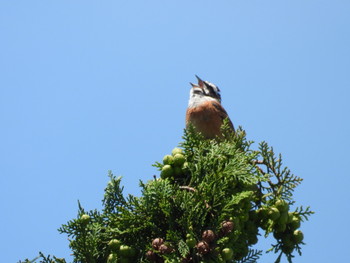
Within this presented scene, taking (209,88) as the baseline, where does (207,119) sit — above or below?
below

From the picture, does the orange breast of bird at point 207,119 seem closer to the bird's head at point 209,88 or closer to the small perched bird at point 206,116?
the small perched bird at point 206,116

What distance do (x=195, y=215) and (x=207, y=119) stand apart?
12.0 feet

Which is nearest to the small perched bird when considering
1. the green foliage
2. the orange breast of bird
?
the orange breast of bird

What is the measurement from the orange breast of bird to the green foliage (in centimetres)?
277

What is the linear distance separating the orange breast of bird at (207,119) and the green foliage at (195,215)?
109 inches

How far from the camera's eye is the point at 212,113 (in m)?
6.27

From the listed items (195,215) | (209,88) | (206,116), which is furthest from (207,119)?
(195,215)

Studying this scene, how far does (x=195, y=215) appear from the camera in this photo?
2.64m

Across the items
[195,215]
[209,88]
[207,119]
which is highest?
[209,88]

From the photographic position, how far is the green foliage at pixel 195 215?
2.58 m

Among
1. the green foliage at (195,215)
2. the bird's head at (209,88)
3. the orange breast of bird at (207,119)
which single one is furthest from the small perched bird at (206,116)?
the green foliage at (195,215)

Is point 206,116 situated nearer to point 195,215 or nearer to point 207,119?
point 207,119

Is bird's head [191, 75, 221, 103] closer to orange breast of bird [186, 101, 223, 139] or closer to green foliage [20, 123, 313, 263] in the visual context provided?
orange breast of bird [186, 101, 223, 139]

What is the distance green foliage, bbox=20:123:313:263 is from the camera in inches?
101
